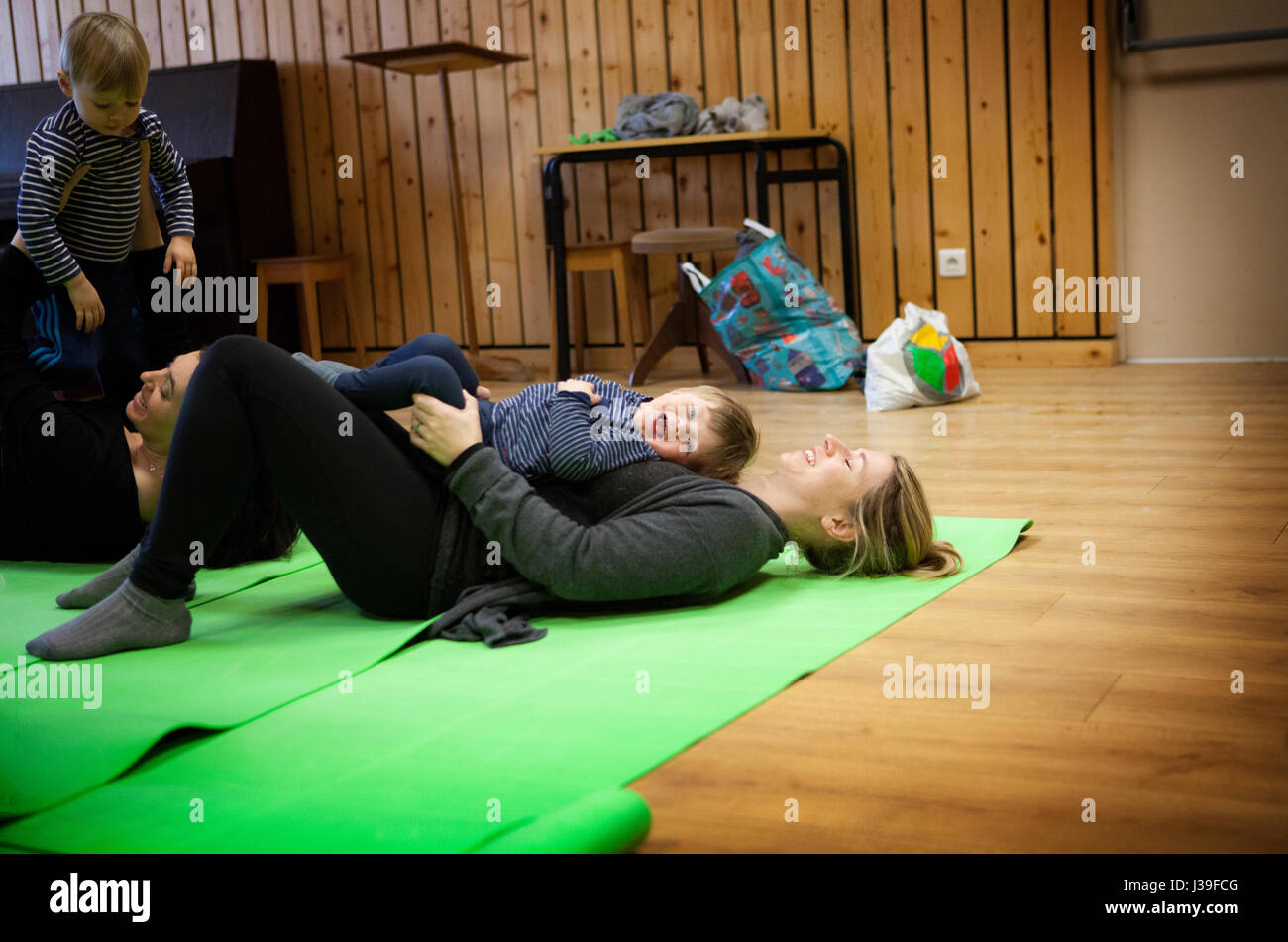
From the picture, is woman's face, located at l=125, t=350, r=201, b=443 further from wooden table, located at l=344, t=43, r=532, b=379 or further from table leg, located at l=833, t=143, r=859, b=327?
table leg, located at l=833, t=143, r=859, b=327

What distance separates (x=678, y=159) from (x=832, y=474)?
353 cm

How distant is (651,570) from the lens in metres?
1.91

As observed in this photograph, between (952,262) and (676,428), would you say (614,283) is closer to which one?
(952,262)

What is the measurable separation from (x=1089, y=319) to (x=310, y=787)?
4134mm

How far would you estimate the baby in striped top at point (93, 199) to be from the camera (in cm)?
257

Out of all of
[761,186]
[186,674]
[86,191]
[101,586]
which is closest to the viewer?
[186,674]

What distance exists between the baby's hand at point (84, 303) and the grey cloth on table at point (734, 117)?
278 centimetres

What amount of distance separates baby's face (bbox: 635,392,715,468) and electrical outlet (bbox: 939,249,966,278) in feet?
10.5

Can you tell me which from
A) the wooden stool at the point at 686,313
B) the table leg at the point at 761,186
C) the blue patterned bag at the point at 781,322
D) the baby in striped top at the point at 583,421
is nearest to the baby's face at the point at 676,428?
the baby in striped top at the point at 583,421

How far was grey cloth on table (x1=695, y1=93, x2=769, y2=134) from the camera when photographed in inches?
194

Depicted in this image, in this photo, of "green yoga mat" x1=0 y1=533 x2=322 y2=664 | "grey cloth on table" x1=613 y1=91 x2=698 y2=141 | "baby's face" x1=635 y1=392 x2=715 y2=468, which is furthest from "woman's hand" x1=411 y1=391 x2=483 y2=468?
"grey cloth on table" x1=613 y1=91 x2=698 y2=141

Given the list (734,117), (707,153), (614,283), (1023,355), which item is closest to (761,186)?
(734,117)

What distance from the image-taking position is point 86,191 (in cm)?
274
